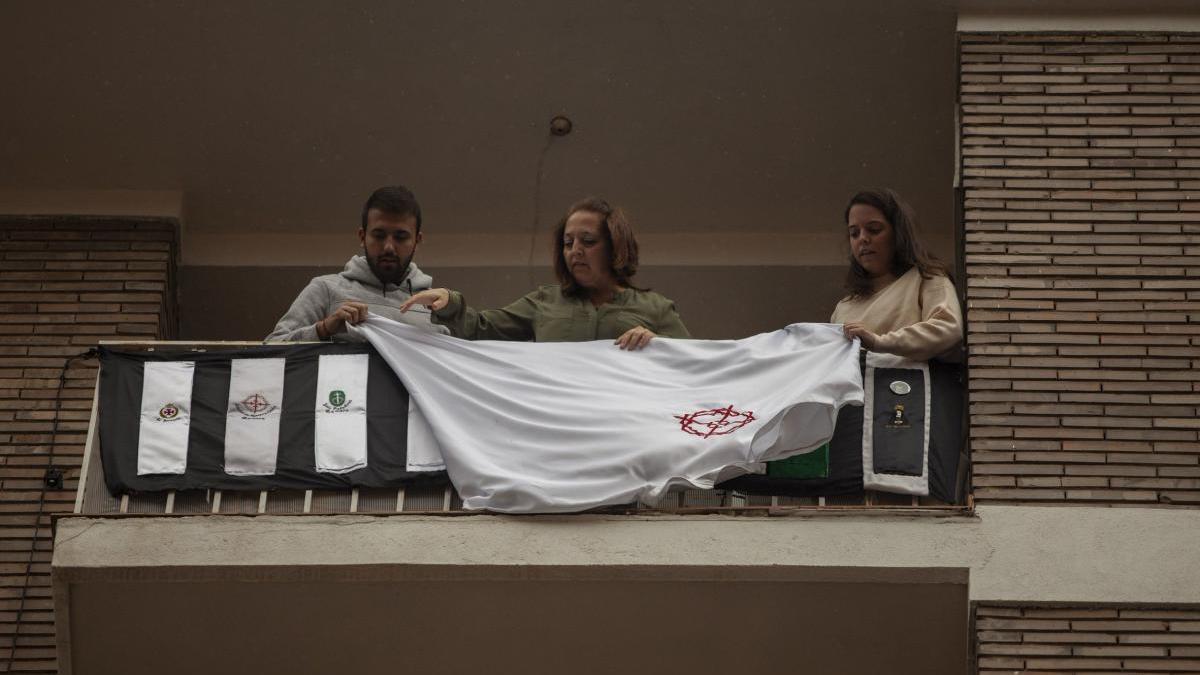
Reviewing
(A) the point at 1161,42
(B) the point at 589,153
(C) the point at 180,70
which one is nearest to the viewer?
(A) the point at 1161,42

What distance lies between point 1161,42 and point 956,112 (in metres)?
1.14

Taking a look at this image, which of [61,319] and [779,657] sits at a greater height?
[61,319]

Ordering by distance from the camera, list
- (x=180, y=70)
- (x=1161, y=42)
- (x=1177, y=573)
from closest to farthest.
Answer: (x=1177, y=573), (x=1161, y=42), (x=180, y=70)

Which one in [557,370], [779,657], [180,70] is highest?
[180,70]

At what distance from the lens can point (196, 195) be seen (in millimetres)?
12773

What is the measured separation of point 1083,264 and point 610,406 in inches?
102

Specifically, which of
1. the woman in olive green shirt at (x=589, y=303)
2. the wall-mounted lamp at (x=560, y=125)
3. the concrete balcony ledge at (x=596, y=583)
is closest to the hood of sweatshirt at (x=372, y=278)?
the woman in olive green shirt at (x=589, y=303)

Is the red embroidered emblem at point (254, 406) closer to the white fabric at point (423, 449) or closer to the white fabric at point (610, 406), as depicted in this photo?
the white fabric at point (610, 406)

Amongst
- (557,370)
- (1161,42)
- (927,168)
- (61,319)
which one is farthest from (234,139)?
(1161,42)

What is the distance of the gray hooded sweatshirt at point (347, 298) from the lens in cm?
1005

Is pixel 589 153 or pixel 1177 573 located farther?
pixel 589 153

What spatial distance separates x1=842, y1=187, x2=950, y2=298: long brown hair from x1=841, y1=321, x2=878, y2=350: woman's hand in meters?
0.50

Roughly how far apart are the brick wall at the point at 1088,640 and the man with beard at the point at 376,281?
3.07 meters

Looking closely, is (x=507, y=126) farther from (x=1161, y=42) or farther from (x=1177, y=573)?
(x=1177, y=573)
